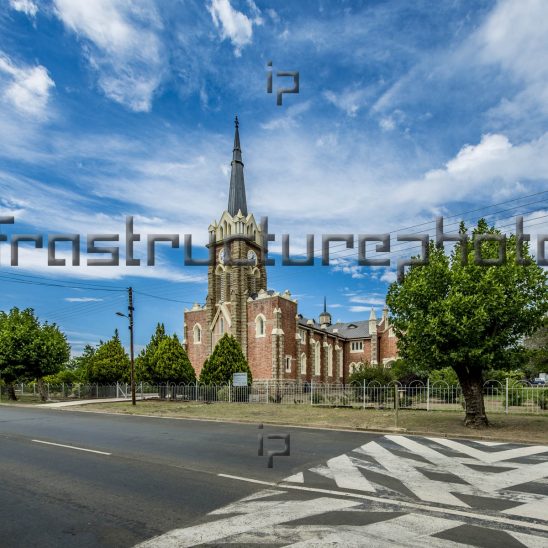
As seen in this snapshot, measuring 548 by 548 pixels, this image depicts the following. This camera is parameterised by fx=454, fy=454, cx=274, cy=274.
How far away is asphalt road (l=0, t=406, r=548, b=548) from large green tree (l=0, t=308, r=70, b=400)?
89.5ft

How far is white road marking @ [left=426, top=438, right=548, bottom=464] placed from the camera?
404 inches

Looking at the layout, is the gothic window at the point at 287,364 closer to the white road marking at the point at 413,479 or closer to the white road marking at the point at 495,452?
the white road marking at the point at 495,452

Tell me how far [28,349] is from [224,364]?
1595 centimetres

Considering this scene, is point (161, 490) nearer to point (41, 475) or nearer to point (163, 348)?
point (41, 475)

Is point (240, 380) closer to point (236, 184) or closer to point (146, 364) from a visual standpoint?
point (146, 364)

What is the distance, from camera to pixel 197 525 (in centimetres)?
562

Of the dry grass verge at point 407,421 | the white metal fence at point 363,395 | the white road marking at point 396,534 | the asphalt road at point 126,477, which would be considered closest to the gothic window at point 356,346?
the white metal fence at point 363,395

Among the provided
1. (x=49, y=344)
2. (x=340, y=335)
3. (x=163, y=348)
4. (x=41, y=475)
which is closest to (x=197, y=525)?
(x=41, y=475)

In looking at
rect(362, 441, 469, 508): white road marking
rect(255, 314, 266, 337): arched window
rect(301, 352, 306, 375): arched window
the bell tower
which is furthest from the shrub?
rect(301, 352, 306, 375): arched window

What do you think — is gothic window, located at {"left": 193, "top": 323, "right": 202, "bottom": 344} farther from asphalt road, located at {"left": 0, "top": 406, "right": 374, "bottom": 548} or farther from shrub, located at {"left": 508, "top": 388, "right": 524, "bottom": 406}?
asphalt road, located at {"left": 0, "top": 406, "right": 374, "bottom": 548}

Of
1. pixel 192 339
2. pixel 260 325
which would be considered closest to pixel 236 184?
pixel 260 325

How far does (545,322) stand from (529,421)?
4013 mm

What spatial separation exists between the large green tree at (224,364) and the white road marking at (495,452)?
25168 mm

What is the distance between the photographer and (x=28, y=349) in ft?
120
